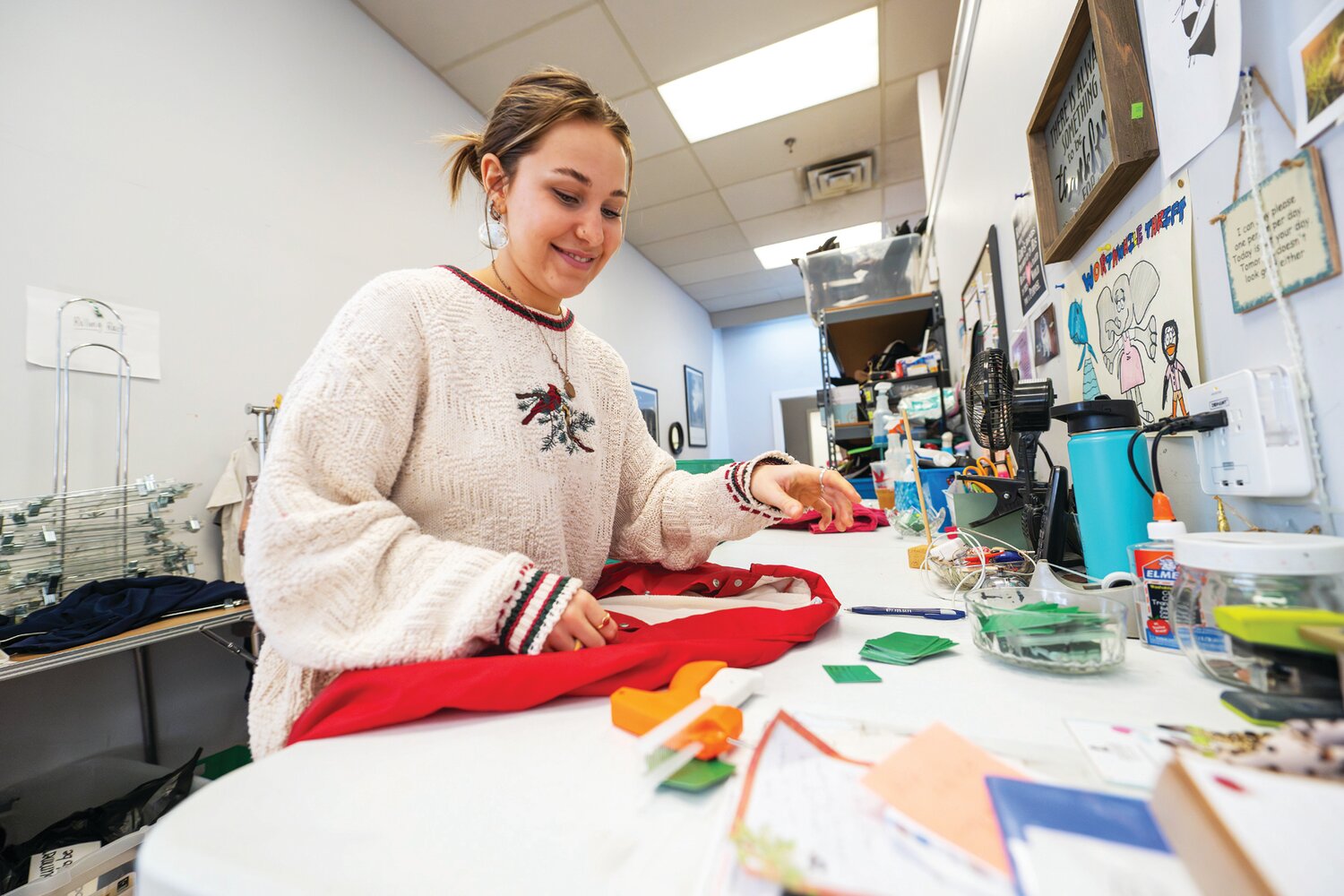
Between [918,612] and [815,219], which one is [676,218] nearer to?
[815,219]

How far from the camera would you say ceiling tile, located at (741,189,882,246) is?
363cm

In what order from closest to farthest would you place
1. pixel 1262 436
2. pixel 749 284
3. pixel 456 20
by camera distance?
pixel 1262 436, pixel 456 20, pixel 749 284

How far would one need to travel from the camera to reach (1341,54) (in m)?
0.37

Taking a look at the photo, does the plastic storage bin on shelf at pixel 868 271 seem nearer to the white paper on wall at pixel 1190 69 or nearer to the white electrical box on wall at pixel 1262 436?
the white paper on wall at pixel 1190 69

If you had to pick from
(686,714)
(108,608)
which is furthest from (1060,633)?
(108,608)

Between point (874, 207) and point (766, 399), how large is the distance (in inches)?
90.1

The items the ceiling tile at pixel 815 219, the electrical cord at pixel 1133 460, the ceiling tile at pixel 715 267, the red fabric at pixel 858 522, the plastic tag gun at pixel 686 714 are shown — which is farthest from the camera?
the ceiling tile at pixel 715 267

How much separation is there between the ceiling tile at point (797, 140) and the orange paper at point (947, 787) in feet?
10.0

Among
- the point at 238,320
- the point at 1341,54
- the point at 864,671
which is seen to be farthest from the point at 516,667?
the point at 238,320

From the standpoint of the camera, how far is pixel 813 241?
163 inches

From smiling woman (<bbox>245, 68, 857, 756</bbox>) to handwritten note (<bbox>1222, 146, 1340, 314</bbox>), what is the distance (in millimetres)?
425

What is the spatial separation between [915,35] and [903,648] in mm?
2716

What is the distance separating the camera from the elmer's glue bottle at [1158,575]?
48cm

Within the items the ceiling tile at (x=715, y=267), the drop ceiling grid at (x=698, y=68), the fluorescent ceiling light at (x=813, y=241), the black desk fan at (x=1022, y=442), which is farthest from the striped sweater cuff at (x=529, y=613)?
the ceiling tile at (x=715, y=267)
